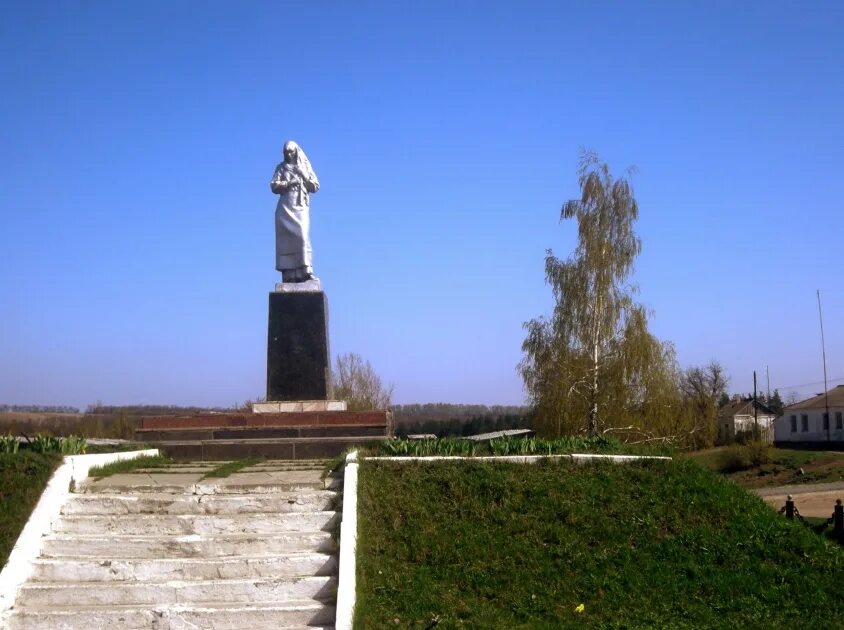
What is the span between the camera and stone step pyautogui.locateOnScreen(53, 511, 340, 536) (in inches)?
291

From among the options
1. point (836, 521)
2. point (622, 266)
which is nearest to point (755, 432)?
point (622, 266)

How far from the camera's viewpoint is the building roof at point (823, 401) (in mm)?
50000

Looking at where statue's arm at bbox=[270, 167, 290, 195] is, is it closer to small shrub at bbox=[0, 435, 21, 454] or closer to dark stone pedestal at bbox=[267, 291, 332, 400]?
dark stone pedestal at bbox=[267, 291, 332, 400]

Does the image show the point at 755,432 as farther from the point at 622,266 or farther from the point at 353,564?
the point at 353,564

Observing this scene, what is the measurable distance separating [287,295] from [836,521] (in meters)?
9.14

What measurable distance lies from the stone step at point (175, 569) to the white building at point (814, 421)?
46792 millimetres

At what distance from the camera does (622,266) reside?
23672mm

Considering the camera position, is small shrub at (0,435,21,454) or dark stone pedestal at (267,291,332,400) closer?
small shrub at (0,435,21,454)

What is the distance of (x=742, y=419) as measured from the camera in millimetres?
56219

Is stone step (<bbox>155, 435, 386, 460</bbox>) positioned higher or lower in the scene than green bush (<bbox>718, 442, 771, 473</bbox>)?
higher

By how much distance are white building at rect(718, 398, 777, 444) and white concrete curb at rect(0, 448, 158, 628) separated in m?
39.0

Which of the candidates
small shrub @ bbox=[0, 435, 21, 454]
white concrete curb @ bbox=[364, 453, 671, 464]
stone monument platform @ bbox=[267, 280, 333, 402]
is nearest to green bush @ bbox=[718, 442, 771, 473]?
stone monument platform @ bbox=[267, 280, 333, 402]

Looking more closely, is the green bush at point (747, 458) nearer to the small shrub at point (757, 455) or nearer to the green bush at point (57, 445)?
the small shrub at point (757, 455)

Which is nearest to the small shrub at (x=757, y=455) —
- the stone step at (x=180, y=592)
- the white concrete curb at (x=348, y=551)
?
the white concrete curb at (x=348, y=551)
